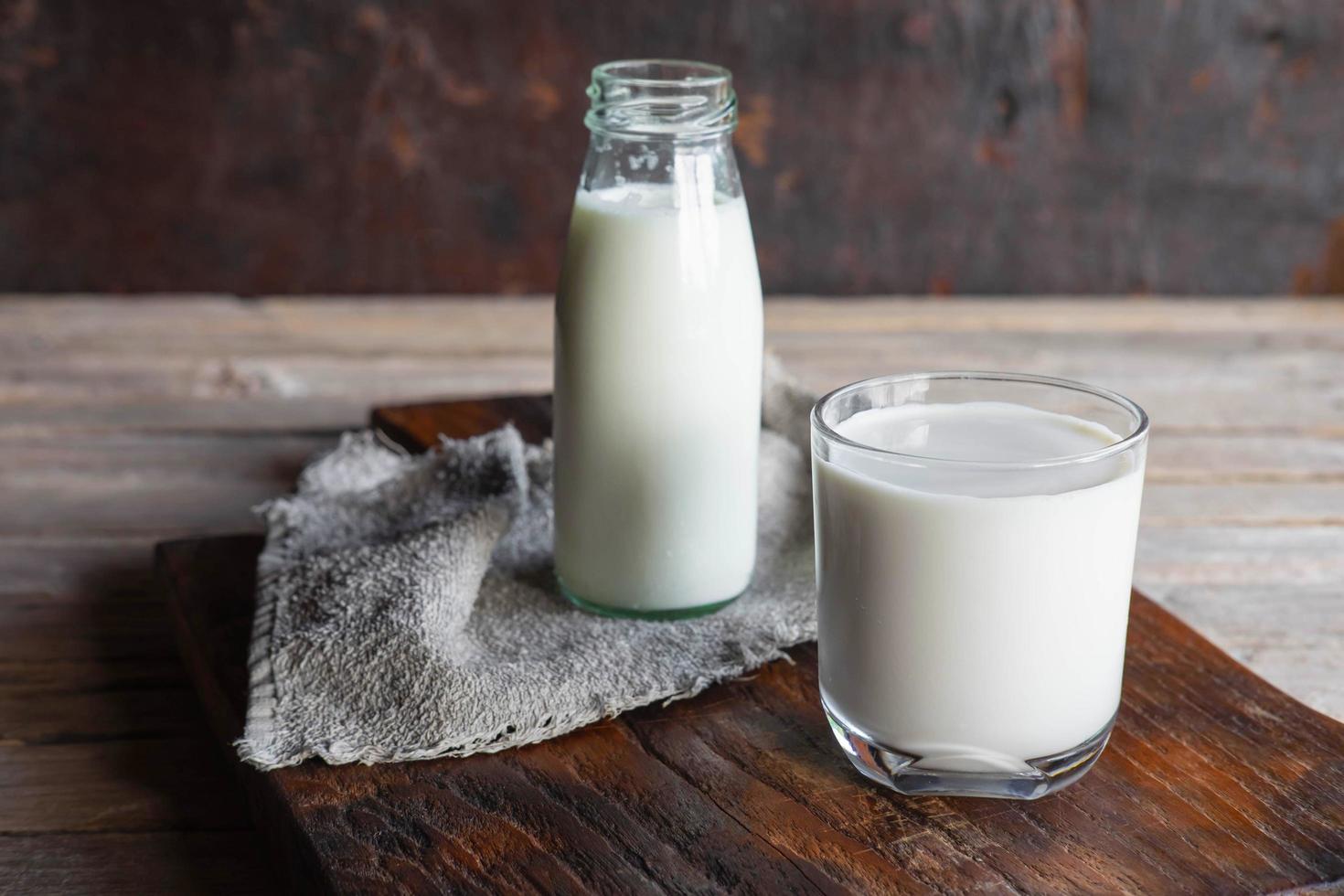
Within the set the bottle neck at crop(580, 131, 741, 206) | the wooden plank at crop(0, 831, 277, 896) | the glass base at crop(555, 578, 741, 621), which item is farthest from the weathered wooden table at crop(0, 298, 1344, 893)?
the bottle neck at crop(580, 131, 741, 206)

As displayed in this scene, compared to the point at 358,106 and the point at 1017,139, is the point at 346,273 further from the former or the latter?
the point at 1017,139

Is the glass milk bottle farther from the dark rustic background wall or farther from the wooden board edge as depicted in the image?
the dark rustic background wall

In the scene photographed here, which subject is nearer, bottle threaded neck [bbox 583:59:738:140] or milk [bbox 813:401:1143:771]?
milk [bbox 813:401:1143:771]

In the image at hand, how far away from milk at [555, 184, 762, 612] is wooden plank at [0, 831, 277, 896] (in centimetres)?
23

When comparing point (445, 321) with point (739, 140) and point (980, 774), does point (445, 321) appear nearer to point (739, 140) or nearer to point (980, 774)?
point (739, 140)

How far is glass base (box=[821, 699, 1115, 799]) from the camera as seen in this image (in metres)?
0.58

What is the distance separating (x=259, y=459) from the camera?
119 centimetres

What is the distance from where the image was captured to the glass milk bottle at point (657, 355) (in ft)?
2.30

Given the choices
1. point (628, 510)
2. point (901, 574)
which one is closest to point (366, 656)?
point (628, 510)

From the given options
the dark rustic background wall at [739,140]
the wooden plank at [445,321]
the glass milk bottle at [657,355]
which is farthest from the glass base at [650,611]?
the dark rustic background wall at [739,140]

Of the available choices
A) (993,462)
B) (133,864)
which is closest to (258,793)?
(133,864)

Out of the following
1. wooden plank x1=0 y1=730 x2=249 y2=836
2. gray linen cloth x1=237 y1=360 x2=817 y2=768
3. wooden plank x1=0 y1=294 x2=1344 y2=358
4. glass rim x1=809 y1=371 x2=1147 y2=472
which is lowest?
wooden plank x1=0 y1=294 x2=1344 y2=358

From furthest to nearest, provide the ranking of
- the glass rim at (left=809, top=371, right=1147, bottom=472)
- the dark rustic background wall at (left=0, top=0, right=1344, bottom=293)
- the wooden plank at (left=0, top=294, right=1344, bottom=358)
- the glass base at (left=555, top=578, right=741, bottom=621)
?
the dark rustic background wall at (left=0, top=0, right=1344, bottom=293) → the wooden plank at (left=0, top=294, right=1344, bottom=358) → the glass base at (left=555, top=578, right=741, bottom=621) → the glass rim at (left=809, top=371, right=1147, bottom=472)

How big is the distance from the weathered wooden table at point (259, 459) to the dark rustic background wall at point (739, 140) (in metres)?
0.07
